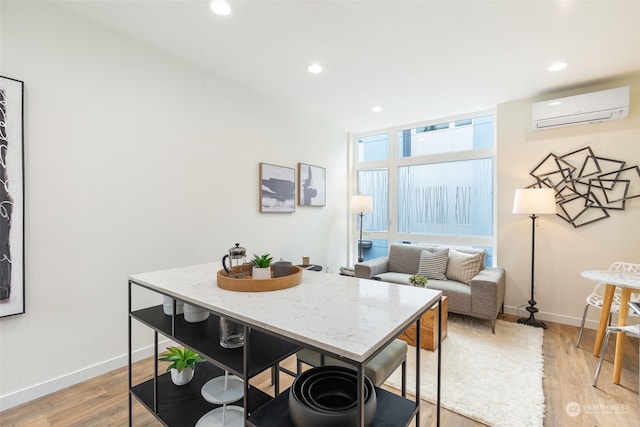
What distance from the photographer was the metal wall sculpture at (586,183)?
3039mm

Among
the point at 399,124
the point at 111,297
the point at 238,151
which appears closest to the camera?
the point at 111,297

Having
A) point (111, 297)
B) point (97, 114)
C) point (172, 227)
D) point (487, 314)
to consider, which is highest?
point (97, 114)

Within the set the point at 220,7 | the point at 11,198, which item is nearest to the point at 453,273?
the point at 220,7

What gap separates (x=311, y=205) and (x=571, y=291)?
10.6ft

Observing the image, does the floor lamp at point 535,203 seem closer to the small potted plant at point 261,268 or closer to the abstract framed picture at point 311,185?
the abstract framed picture at point 311,185

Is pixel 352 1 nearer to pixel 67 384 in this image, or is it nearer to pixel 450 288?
pixel 450 288

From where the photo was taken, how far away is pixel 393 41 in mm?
2357

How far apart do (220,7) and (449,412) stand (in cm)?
300

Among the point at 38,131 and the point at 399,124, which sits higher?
the point at 399,124

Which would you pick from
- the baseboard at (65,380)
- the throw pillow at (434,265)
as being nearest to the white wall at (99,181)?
the baseboard at (65,380)

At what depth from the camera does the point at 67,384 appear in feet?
6.81

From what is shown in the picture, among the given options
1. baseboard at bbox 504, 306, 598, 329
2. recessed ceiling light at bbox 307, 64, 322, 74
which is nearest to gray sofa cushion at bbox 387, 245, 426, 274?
baseboard at bbox 504, 306, 598, 329

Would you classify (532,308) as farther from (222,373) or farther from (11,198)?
(11,198)

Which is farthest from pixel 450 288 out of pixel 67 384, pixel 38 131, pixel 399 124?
pixel 38 131
